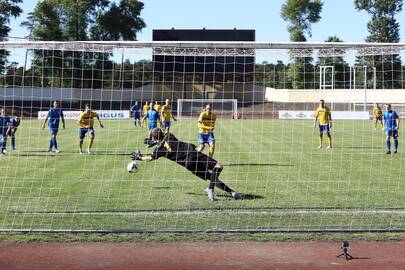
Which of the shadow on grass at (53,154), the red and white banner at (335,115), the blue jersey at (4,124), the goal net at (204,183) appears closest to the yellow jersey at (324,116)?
the goal net at (204,183)

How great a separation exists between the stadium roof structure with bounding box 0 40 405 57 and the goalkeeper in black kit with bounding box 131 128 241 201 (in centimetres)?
171

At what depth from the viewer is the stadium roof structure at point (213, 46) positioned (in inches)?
352

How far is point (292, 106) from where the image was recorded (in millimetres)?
47000

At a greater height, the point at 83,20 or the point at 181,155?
the point at 83,20

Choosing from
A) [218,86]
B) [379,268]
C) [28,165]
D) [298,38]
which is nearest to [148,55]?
[379,268]

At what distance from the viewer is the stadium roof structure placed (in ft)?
29.4

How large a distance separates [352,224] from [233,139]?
56.4ft

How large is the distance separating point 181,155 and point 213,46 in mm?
2380

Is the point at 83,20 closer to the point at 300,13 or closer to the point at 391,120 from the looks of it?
the point at 300,13

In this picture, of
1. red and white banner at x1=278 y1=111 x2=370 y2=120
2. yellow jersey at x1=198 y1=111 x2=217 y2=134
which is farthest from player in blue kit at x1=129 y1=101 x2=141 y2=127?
yellow jersey at x1=198 y1=111 x2=217 y2=134

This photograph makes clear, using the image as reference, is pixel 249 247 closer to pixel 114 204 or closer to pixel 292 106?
pixel 114 204

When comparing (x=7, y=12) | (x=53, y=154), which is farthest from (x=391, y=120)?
(x=7, y=12)

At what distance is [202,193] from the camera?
11.7m

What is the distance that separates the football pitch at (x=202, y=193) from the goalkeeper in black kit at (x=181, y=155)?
1.71ft
